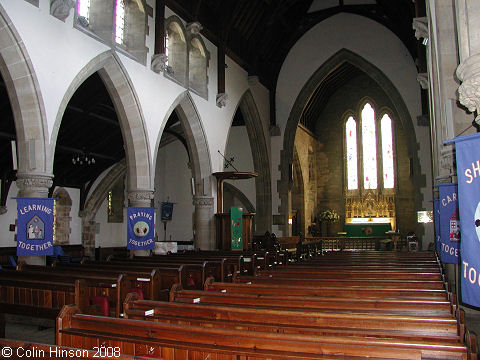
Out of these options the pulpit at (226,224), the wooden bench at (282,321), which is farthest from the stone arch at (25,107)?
the pulpit at (226,224)

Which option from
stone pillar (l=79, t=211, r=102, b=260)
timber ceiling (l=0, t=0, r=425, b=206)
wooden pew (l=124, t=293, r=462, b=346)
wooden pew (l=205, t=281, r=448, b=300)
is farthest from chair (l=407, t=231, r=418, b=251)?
wooden pew (l=124, t=293, r=462, b=346)

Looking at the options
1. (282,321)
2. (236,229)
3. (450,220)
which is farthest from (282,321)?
(236,229)

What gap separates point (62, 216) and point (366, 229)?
13537 mm

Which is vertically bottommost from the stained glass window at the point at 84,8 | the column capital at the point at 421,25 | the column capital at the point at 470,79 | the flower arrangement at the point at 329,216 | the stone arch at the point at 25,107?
the flower arrangement at the point at 329,216

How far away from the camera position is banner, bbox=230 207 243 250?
12.9 meters

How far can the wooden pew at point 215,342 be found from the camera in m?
2.41

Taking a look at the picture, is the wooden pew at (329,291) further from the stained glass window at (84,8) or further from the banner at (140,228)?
the stained glass window at (84,8)

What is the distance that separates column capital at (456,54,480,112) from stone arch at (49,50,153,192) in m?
7.54

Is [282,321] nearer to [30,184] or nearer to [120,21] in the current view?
[30,184]

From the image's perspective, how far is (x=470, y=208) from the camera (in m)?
2.71

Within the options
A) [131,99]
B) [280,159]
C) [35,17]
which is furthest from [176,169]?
[35,17]

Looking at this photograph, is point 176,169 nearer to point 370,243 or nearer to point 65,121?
point 65,121

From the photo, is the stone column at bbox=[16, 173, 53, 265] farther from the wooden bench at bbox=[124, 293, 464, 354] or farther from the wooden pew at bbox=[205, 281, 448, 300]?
the wooden bench at bbox=[124, 293, 464, 354]

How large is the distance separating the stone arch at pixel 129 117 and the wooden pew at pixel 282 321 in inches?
267
